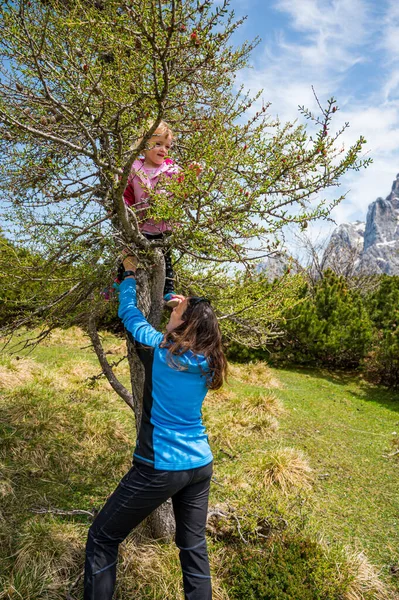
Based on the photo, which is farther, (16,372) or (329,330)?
(329,330)

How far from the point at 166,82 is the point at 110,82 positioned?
0.57 m

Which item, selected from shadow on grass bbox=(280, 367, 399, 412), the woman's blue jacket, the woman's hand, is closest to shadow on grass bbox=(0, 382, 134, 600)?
the woman's blue jacket

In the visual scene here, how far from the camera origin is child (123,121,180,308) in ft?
8.61

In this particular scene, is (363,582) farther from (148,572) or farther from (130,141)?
(130,141)

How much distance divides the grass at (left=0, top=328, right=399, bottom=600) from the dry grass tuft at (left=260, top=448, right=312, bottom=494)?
16 mm

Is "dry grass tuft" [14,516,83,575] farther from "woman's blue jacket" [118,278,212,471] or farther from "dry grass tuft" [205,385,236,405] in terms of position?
"dry grass tuft" [205,385,236,405]

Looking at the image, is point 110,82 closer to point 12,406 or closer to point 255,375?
point 12,406

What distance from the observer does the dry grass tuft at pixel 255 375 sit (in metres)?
9.15

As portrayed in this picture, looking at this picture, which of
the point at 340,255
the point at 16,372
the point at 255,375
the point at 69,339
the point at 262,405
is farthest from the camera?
the point at 340,255

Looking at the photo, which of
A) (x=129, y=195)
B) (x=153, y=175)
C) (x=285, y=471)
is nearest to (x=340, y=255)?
(x=285, y=471)

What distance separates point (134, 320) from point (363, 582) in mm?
2687

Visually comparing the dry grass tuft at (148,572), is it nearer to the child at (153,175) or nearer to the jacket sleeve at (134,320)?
the jacket sleeve at (134,320)

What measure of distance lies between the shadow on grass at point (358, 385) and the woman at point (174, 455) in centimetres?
759

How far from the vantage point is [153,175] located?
2.79 metres
